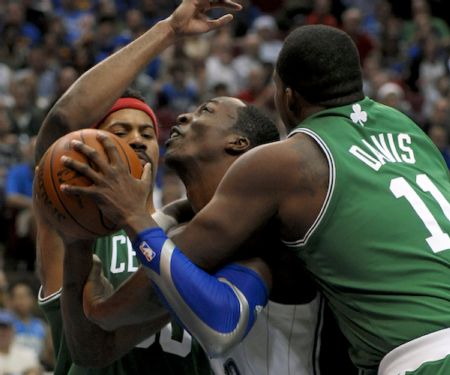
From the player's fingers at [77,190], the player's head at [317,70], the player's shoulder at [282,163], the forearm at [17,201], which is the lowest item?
the forearm at [17,201]

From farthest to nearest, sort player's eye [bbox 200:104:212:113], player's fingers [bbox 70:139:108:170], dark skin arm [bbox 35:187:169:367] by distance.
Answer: player's eye [bbox 200:104:212:113]
dark skin arm [bbox 35:187:169:367]
player's fingers [bbox 70:139:108:170]

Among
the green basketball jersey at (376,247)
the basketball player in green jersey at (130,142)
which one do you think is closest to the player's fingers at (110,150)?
the green basketball jersey at (376,247)

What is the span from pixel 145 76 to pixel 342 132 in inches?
471

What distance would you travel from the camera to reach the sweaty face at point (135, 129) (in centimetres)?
455

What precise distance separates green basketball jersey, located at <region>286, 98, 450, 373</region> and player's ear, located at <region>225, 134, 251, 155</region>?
441 mm

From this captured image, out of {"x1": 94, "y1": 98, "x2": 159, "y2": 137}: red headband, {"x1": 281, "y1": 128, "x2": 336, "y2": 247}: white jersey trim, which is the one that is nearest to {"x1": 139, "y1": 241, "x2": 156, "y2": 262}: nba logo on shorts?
{"x1": 281, "y1": 128, "x2": 336, "y2": 247}: white jersey trim

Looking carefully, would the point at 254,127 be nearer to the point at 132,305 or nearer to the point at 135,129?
the point at 135,129

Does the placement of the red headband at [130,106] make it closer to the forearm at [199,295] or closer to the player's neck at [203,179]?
the player's neck at [203,179]

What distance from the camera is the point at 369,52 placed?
52.7ft

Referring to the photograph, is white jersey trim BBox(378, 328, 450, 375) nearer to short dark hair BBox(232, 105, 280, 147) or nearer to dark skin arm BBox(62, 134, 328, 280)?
dark skin arm BBox(62, 134, 328, 280)

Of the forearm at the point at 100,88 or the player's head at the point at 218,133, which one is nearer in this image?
the player's head at the point at 218,133

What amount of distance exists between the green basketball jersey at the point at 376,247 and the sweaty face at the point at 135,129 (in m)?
1.13

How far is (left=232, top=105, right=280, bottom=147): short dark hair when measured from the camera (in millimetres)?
4023

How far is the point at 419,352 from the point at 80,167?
1.28 m
